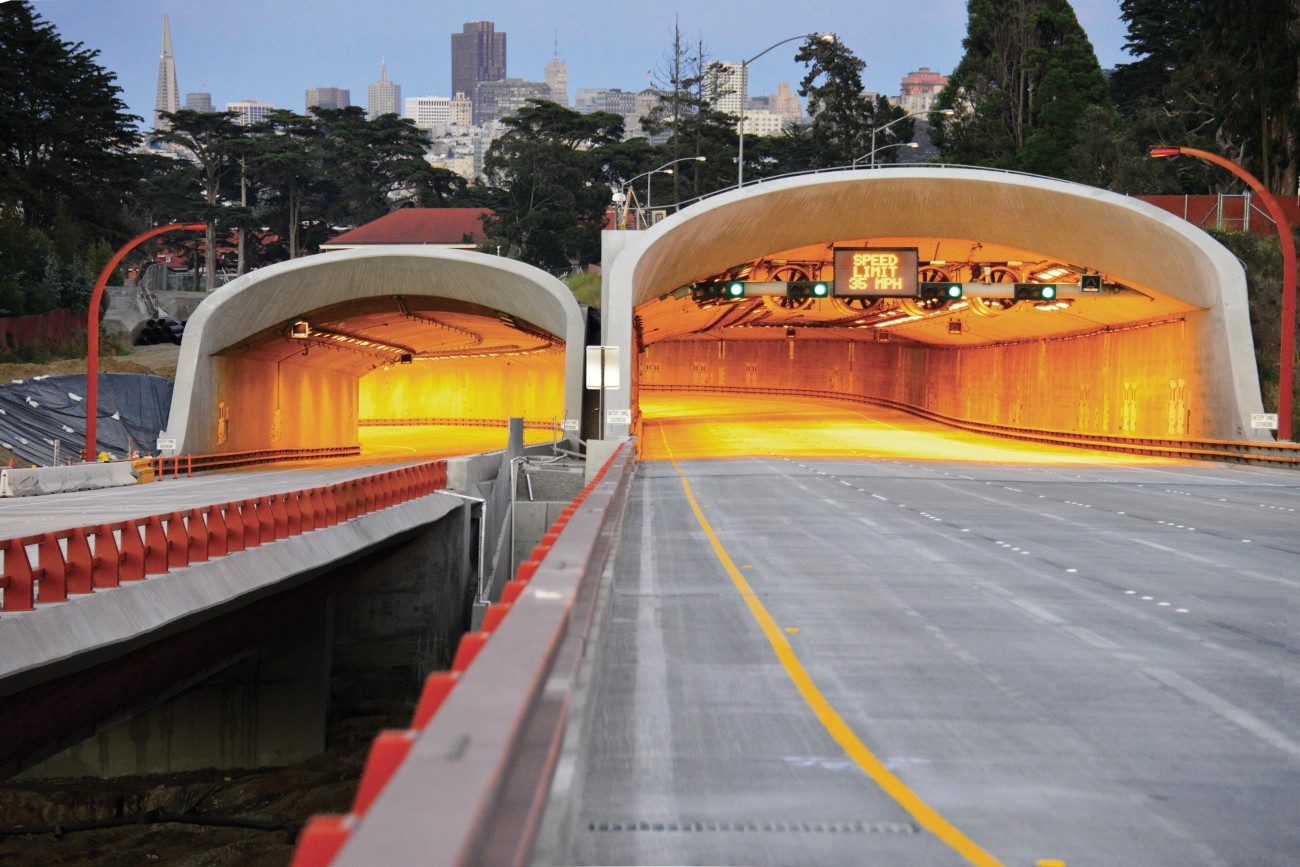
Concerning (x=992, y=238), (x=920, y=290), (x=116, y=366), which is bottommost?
(x=116, y=366)

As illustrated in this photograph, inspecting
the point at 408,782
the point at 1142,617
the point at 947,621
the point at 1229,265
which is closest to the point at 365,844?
→ the point at 408,782

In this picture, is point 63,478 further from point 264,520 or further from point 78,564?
point 78,564

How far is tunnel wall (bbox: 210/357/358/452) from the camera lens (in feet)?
154

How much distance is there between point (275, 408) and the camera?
55156mm

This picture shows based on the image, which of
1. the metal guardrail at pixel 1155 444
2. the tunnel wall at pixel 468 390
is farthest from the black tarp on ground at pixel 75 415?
the metal guardrail at pixel 1155 444

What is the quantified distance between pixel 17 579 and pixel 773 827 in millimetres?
9766

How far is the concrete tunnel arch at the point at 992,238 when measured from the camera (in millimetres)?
41375

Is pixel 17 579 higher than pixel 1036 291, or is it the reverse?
pixel 1036 291

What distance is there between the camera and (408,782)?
10.9ft

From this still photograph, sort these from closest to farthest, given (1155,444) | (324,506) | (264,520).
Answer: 1. (264,520)
2. (324,506)
3. (1155,444)

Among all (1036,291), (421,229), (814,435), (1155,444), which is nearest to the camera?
(1036,291)

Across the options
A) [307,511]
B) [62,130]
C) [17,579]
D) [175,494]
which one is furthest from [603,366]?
[62,130]

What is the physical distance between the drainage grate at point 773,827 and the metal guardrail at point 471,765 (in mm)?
713

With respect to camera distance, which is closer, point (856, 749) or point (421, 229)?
point (856, 749)
